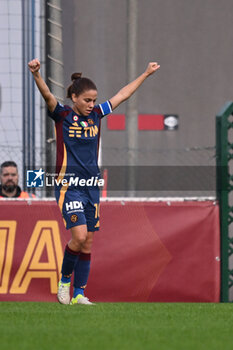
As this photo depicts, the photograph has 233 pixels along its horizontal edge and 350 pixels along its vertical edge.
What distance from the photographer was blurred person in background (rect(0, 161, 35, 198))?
35.0 ft

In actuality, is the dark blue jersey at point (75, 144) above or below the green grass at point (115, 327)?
above

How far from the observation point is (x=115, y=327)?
6.77 m

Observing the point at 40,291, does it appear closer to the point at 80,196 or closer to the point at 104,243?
the point at 104,243

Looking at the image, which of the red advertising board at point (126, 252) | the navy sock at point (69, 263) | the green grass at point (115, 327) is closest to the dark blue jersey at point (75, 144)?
the navy sock at point (69, 263)

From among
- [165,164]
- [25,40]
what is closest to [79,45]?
[165,164]

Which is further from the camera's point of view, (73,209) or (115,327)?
(73,209)

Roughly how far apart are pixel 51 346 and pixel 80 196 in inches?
104

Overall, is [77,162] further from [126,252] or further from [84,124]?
[126,252]

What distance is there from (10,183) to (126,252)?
5.49ft

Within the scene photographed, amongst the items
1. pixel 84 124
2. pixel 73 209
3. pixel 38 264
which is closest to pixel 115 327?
pixel 73 209

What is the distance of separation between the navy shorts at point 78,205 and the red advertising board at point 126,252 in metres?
1.25

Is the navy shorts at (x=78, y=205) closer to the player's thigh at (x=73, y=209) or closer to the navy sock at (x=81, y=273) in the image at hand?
the player's thigh at (x=73, y=209)

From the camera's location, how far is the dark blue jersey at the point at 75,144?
8.33m

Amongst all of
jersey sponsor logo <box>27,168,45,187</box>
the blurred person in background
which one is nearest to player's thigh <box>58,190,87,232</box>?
jersey sponsor logo <box>27,168,45,187</box>
